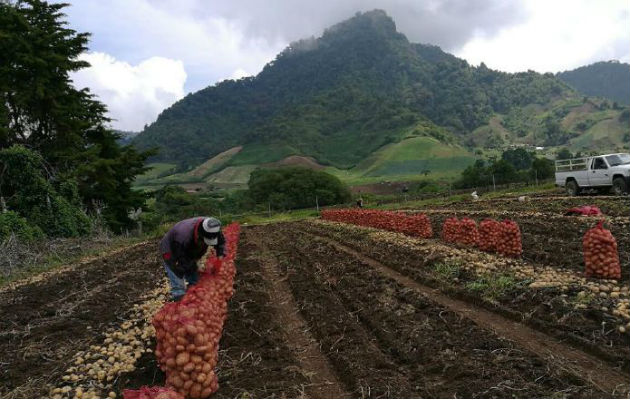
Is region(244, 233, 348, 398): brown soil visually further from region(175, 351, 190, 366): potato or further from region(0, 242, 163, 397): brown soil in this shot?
region(0, 242, 163, 397): brown soil

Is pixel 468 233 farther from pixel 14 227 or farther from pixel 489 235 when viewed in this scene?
pixel 14 227

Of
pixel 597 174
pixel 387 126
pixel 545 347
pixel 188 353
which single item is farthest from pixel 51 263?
pixel 387 126

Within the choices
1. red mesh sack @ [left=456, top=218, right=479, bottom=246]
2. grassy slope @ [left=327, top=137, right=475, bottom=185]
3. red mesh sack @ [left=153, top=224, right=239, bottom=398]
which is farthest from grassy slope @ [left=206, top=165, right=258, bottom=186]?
red mesh sack @ [left=153, top=224, right=239, bottom=398]

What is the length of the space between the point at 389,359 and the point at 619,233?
24.5 feet

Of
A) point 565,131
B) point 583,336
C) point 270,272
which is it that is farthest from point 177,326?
point 565,131

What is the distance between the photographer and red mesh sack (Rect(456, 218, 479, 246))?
11.2m

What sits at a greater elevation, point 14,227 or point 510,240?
point 14,227

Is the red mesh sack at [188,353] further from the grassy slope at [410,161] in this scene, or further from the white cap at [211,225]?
the grassy slope at [410,161]

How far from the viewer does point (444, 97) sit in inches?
6727

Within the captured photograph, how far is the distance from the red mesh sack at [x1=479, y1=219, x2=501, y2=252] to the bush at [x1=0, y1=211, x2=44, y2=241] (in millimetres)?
17568

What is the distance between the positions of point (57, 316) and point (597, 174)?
2022 centimetres

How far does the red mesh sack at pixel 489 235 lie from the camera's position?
9.90 m

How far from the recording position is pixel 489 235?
1019 cm

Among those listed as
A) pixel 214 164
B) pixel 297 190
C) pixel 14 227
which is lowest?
pixel 14 227
